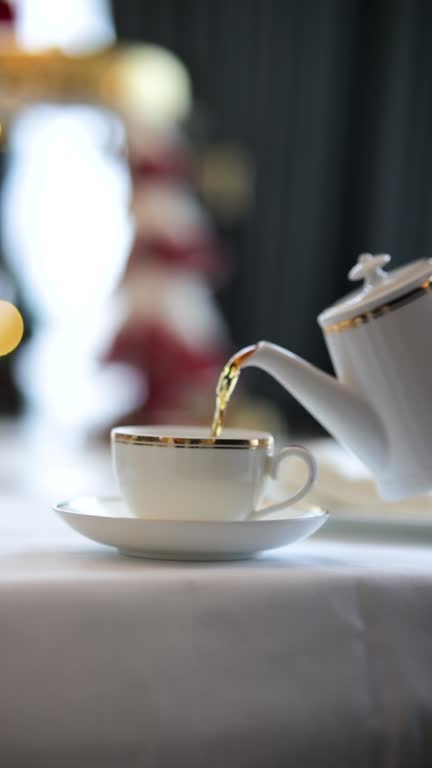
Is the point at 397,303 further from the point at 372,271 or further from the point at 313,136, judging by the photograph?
the point at 313,136

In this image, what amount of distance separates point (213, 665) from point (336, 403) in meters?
0.20

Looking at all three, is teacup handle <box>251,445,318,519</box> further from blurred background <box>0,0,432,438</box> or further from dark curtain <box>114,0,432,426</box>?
dark curtain <box>114,0,432,426</box>

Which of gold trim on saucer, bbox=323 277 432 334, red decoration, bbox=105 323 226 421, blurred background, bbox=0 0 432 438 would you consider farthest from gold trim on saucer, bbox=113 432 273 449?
blurred background, bbox=0 0 432 438

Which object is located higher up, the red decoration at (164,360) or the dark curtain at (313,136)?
the dark curtain at (313,136)

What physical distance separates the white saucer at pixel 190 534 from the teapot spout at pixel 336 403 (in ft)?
0.30

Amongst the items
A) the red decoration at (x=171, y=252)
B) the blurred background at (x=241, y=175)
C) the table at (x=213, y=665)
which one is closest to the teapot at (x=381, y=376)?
the table at (x=213, y=665)

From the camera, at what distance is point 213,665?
0.47 metres

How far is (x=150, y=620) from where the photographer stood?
47 centimetres

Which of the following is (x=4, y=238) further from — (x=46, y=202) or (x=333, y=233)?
(x=333, y=233)

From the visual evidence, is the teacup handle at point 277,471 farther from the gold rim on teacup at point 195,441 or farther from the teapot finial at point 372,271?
the teapot finial at point 372,271

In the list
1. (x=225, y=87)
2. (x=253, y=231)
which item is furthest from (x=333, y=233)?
(x=225, y=87)

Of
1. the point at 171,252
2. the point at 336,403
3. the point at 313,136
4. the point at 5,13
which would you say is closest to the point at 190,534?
the point at 336,403

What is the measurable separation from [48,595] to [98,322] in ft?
8.64

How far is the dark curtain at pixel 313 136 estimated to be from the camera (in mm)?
3197
